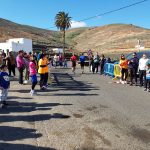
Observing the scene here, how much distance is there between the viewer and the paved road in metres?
7.39

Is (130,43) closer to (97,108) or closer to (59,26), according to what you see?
(59,26)

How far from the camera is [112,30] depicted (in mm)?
123000

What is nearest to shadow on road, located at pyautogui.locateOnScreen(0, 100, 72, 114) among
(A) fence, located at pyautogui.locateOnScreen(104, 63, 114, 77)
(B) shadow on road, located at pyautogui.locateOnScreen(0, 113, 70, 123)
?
(B) shadow on road, located at pyautogui.locateOnScreen(0, 113, 70, 123)

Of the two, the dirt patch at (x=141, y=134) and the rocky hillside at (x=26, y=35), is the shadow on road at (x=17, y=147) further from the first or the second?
the rocky hillside at (x=26, y=35)

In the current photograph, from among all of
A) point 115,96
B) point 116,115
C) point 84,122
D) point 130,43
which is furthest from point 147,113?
point 130,43

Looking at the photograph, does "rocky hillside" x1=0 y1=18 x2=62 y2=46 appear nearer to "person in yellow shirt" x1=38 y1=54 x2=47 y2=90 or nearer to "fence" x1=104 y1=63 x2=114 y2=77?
"fence" x1=104 y1=63 x2=114 y2=77

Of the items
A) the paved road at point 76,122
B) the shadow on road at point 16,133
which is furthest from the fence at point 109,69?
the shadow on road at point 16,133

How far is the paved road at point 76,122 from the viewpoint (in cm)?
739

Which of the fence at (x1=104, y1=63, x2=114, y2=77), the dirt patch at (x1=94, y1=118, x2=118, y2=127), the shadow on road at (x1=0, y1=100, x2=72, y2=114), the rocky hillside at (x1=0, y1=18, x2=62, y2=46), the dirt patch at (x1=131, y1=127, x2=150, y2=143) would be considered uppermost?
the rocky hillside at (x1=0, y1=18, x2=62, y2=46)

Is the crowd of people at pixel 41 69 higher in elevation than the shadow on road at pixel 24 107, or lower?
higher

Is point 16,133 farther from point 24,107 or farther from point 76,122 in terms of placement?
point 24,107

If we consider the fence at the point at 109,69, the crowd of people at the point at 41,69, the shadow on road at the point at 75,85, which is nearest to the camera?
the crowd of people at the point at 41,69

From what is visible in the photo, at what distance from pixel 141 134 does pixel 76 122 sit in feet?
5.88

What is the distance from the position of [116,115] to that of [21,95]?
4941 millimetres
